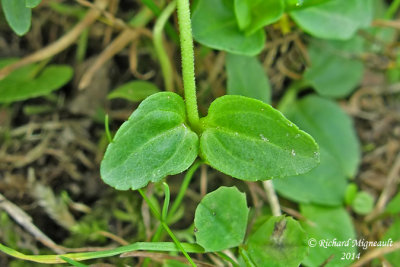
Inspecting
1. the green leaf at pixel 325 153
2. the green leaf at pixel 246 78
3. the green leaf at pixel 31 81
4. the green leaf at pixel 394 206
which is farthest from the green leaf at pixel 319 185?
the green leaf at pixel 31 81

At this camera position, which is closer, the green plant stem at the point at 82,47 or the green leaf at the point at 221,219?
the green leaf at the point at 221,219

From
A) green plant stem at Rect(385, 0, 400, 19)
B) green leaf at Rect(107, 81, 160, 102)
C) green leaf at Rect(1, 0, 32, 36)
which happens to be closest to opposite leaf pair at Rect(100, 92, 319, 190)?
green leaf at Rect(107, 81, 160, 102)

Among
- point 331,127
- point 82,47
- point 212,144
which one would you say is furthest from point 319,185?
point 82,47

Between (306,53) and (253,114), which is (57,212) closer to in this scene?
(253,114)

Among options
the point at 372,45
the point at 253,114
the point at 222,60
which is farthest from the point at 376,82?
the point at 253,114

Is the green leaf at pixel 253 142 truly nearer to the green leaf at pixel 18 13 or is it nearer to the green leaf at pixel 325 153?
the green leaf at pixel 325 153

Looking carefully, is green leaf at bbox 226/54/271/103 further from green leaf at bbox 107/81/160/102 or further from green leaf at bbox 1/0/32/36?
green leaf at bbox 1/0/32/36
